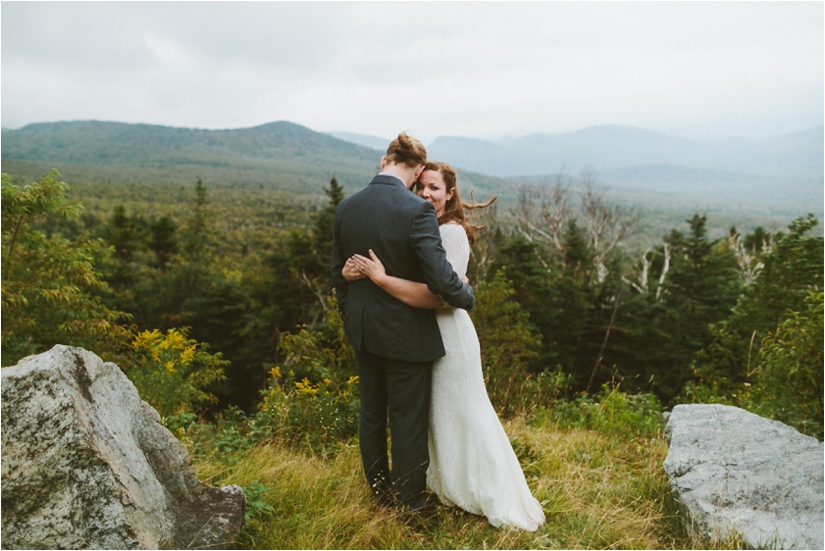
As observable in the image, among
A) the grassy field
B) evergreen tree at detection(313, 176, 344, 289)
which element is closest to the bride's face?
the grassy field

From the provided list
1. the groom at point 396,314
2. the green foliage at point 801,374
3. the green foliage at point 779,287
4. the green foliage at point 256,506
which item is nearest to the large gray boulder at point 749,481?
the green foliage at point 801,374

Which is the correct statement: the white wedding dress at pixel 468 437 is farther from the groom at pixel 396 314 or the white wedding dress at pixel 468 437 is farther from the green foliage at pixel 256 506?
the green foliage at pixel 256 506

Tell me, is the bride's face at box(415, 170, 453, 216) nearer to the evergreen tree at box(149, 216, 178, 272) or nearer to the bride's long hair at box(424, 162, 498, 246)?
the bride's long hair at box(424, 162, 498, 246)

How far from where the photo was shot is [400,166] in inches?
106

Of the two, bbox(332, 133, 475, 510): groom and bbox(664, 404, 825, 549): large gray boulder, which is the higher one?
bbox(332, 133, 475, 510): groom

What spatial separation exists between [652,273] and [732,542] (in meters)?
37.0

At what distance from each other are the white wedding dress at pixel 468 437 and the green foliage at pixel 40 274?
23.1 feet

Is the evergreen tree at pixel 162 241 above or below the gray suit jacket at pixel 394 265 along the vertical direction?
below

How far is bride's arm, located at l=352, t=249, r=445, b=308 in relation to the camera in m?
2.59

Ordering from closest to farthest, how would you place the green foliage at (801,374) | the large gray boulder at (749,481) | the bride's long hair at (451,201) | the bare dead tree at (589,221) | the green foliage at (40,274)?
the large gray boulder at (749,481), the bride's long hair at (451,201), the green foliage at (801,374), the green foliage at (40,274), the bare dead tree at (589,221)

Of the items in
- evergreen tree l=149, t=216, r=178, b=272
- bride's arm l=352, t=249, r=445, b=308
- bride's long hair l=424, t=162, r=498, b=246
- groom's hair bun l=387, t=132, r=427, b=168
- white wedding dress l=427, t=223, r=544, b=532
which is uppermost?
groom's hair bun l=387, t=132, r=427, b=168

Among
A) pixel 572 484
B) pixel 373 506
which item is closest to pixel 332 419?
pixel 373 506

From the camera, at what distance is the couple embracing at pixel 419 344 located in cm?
259

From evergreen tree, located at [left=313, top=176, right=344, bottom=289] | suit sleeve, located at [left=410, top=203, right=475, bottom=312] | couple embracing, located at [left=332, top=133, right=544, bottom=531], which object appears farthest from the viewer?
evergreen tree, located at [left=313, top=176, right=344, bottom=289]
